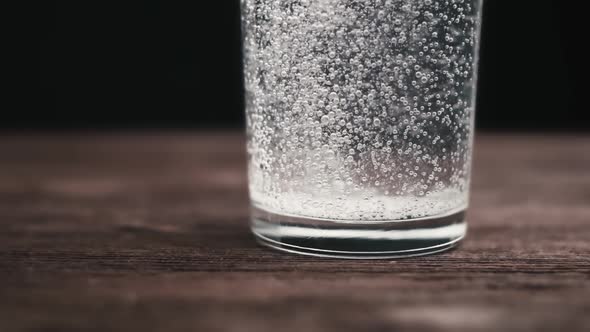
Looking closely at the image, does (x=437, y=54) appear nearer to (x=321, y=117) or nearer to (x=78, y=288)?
(x=321, y=117)

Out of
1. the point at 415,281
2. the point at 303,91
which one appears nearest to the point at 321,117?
the point at 303,91

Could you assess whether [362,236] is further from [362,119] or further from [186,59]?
[186,59]

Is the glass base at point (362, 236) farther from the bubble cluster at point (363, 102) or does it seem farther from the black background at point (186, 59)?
the black background at point (186, 59)

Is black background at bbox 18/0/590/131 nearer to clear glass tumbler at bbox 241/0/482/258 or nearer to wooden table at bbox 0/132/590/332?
wooden table at bbox 0/132/590/332

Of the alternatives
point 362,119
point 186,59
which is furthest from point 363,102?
point 186,59

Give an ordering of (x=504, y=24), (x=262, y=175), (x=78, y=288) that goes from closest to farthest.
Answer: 1. (x=78, y=288)
2. (x=262, y=175)
3. (x=504, y=24)

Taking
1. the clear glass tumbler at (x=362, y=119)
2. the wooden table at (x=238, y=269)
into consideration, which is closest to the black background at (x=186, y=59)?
the wooden table at (x=238, y=269)
